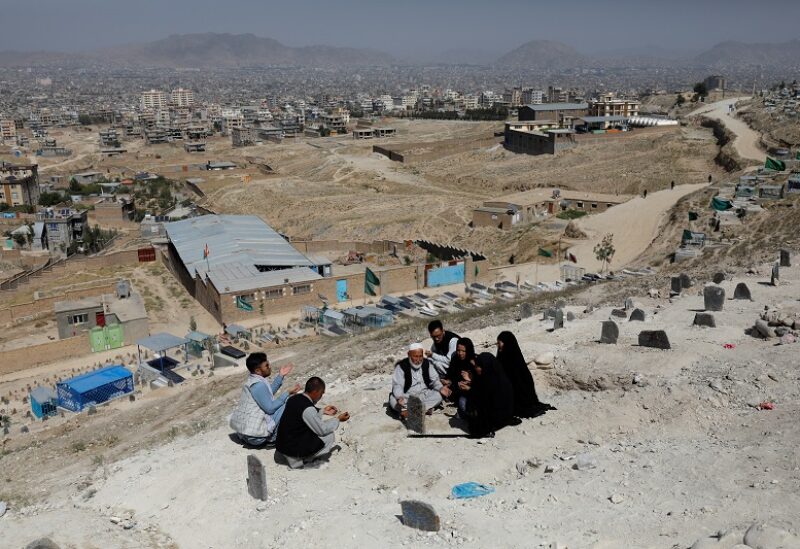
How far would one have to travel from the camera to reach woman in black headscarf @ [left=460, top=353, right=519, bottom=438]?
6.49 m

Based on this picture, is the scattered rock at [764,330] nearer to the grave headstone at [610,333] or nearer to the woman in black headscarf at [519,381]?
the grave headstone at [610,333]

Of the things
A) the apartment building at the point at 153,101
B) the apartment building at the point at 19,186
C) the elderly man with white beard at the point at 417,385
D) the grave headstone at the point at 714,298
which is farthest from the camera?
the apartment building at the point at 153,101

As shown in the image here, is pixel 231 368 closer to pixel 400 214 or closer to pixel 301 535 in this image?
pixel 301 535

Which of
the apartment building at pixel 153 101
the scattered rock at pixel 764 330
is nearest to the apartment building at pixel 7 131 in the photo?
the apartment building at pixel 153 101

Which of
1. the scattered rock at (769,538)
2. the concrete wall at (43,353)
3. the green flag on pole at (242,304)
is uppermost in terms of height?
the scattered rock at (769,538)

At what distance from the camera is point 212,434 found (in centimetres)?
781

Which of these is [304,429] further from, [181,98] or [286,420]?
[181,98]

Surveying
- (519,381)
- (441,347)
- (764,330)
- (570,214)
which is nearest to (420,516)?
(519,381)

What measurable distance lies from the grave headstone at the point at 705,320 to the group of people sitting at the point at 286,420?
15.7 ft

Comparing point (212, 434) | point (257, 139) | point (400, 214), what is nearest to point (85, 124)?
point (257, 139)

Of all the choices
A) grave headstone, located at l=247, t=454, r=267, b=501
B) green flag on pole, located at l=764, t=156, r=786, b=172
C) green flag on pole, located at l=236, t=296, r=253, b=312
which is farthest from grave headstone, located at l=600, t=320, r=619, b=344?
green flag on pole, located at l=764, t=156, r=786, b=172

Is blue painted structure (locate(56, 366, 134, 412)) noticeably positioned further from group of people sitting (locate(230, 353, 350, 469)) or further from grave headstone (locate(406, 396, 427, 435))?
grave headstone (locate(406, 396, 427, 435))

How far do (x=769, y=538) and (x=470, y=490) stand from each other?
2.20 metres

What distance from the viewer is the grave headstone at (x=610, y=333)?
8.61 m
